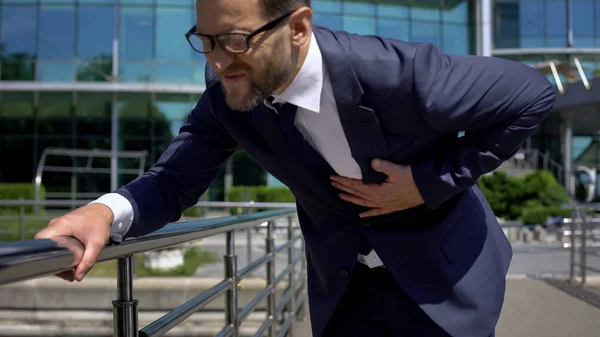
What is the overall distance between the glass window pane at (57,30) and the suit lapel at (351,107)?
24310 mm

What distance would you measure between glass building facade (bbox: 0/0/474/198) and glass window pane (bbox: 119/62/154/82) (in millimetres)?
35

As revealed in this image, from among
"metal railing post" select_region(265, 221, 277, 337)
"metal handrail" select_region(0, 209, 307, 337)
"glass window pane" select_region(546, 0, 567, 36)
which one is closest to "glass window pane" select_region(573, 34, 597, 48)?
"glass window pane" select_region(546, 0, 567, 36)

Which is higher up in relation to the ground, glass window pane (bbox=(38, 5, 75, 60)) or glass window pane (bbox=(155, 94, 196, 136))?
glass window pane (bbox=(38, 5, 75, 60))

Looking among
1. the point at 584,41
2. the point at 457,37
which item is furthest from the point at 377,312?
the point at 584,41

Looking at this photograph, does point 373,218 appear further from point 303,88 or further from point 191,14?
point 191,14

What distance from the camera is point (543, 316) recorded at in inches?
245

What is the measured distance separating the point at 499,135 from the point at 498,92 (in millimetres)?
113

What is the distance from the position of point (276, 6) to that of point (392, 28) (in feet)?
83.9

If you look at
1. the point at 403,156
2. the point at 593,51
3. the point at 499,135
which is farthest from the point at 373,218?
the point at 593,51

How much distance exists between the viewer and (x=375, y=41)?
183cm

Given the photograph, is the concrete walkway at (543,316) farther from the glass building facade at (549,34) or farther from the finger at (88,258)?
the glass building facade at (549,34)

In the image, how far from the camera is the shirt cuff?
172 centimetres

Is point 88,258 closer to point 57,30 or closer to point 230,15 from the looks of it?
point 230,15

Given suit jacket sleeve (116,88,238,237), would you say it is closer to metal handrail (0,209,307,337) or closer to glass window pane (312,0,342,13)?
metal handrail (0,209,307,337)
